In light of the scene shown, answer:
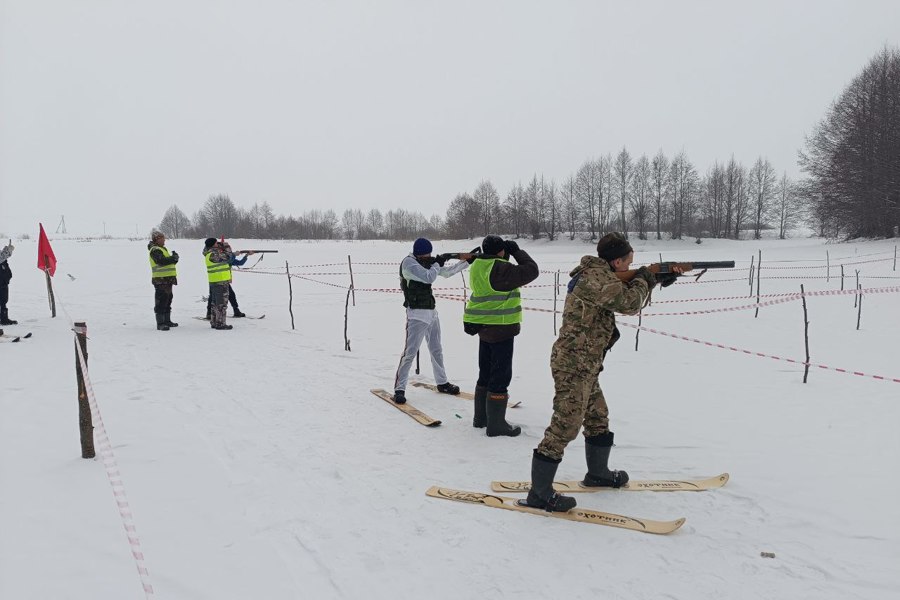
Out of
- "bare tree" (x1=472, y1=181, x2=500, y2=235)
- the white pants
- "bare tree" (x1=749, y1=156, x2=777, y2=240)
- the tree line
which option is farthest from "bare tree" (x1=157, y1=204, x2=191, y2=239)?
the white pants

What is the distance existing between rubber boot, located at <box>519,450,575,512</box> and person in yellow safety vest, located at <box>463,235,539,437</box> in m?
1.35

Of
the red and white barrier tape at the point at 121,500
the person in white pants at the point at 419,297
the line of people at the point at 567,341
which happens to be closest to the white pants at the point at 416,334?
the person in white pants at the point at 419,297

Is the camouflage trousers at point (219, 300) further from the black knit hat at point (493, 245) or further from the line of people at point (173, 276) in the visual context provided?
the black knit hat at point (493, 245)

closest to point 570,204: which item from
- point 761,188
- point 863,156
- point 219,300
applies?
point 761,188

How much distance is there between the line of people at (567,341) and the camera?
381 cm

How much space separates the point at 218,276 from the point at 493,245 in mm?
8162

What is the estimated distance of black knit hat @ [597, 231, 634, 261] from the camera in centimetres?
386

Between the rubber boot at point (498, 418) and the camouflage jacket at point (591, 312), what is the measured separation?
1.51 m

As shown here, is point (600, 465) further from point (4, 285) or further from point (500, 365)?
point (4, 285)

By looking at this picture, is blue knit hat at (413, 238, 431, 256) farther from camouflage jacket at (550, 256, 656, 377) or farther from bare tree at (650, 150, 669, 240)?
bare tree at (650, 150, 669, 240)

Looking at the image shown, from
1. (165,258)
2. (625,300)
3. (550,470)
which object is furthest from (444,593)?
(165,258)

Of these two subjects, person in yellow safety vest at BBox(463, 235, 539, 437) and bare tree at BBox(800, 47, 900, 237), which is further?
bare tree at BBox(800, 47, 900, 237)

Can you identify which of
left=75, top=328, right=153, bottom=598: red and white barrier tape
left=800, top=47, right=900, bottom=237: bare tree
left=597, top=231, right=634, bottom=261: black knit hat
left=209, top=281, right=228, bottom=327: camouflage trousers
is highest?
left=800, top=47, right=900, bottom=237: bare tree

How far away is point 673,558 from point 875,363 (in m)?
7.84
